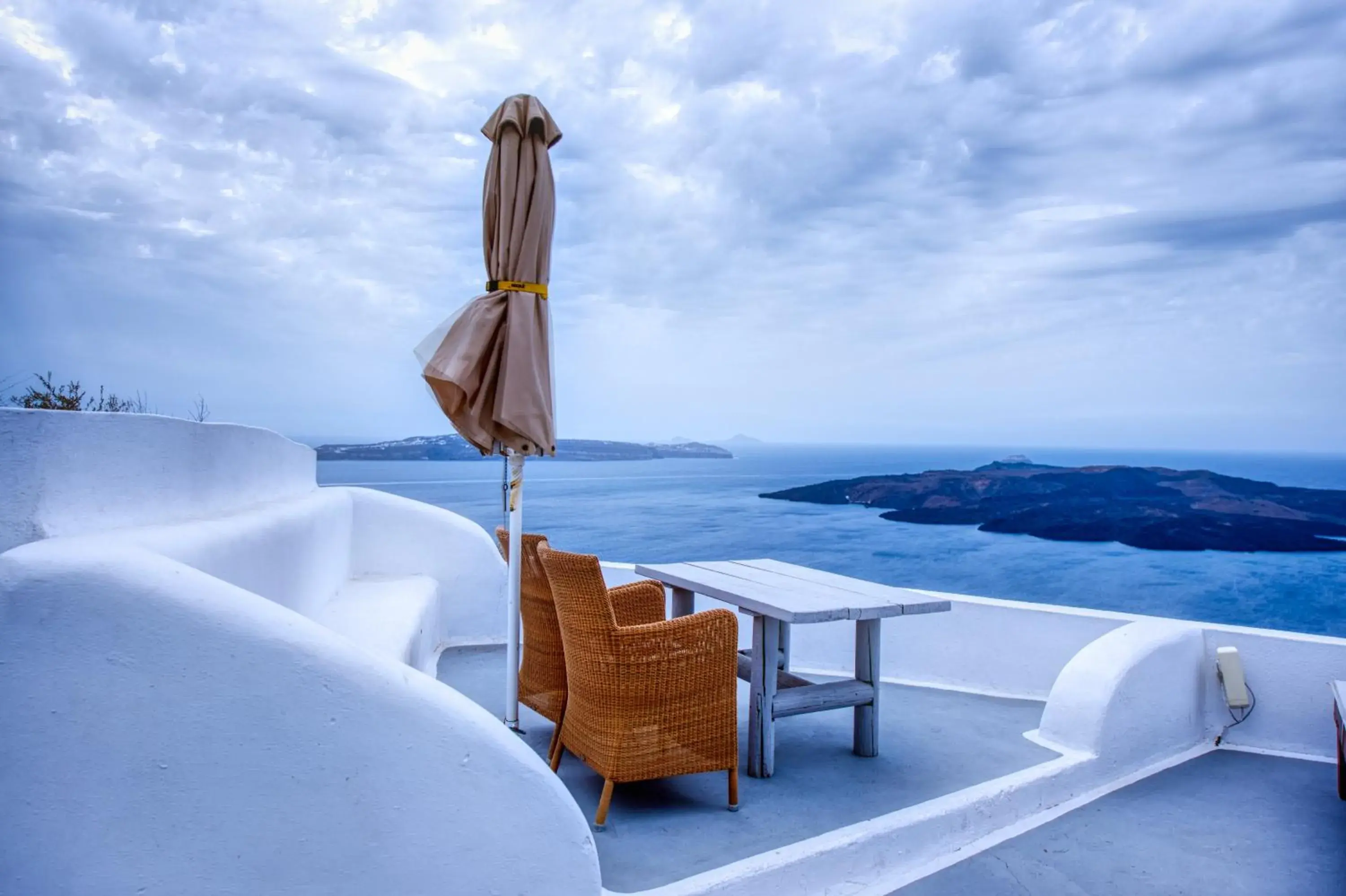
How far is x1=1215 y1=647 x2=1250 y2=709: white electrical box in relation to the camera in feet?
12.5

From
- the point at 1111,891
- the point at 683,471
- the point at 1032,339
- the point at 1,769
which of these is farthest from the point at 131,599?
the point at 683,471

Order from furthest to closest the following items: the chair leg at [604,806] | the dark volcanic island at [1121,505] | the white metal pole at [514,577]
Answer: the dark volcanic island at [1121,505], the white metal pole at [514,577], the chair leg at [604,806]

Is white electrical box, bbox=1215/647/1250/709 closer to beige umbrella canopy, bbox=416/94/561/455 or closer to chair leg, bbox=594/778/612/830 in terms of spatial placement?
chair leg, bbox=594/778/612/830

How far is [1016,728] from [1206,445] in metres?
23.9

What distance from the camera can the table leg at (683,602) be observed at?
13.0ft

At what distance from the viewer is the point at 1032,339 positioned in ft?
54.2

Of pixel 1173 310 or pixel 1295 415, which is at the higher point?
pixel 1173 310

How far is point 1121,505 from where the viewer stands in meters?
21.2

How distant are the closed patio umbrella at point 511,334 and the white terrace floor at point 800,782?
69 cm

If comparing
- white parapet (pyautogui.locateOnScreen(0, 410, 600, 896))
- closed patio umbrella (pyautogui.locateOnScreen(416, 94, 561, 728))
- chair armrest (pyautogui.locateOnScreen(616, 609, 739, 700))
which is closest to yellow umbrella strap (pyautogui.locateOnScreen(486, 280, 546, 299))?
closed patio umbrella (pyautogui.locateOnScreen(416, 94, 561, 728))

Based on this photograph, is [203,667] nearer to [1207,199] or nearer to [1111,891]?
[1111,891]

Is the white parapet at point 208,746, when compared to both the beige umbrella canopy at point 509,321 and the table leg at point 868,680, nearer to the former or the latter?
the beige umbrella canopy at point 509,321

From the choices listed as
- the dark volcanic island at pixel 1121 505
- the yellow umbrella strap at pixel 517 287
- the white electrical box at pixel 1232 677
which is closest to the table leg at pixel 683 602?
the yellow umbrella strap at pixel 517 287

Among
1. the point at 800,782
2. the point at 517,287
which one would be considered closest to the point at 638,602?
the point at 800,782
